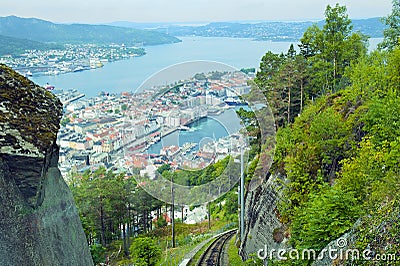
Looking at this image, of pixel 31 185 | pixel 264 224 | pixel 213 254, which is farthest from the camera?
pixel 213 254

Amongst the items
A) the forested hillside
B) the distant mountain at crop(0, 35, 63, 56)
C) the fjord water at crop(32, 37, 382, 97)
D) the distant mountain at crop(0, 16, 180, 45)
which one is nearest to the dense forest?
the forested hillside

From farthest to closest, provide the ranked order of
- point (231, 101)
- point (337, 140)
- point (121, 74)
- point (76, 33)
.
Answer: point (76, 33)
point (121, 74)
point (337, 140)
point (231, 101)

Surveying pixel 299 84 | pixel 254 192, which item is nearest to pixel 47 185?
pixel 254 192

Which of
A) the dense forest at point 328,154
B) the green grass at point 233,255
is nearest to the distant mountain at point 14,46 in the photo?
the dense forest at point 328,154

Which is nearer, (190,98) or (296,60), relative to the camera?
(190,98)

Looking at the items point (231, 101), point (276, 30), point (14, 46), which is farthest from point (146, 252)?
point (14, 46)

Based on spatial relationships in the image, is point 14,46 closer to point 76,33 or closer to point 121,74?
point 121,74

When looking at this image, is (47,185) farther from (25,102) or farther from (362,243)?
(362,243)

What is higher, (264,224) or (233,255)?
(264,224)
